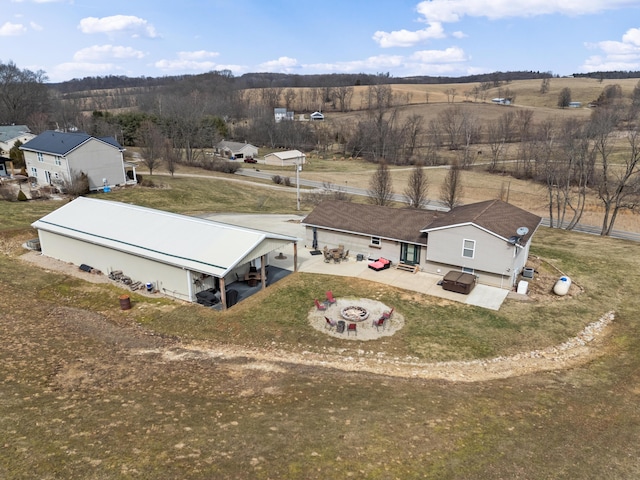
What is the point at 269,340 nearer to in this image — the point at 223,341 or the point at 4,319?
the point at 223,341

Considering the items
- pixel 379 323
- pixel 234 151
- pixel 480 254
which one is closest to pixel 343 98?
pixel 234 151

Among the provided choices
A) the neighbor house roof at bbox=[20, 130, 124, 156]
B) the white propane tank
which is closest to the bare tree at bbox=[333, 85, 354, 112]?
the neighbor house roof at bbox=[20, 130, 124, 156]

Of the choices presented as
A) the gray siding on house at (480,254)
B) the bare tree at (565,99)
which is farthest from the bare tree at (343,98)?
the gray siding on house at (480,254)

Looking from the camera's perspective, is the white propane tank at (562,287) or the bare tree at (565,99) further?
the bare tree at (565,99)

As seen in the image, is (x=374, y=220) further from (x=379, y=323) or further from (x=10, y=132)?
(x=10, y=132)

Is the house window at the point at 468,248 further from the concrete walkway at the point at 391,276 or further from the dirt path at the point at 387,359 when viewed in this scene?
the dirt path at the point at 387,359

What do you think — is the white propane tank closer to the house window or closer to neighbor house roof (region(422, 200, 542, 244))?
neighbor house roof (region(422, 200, 542, 244))
